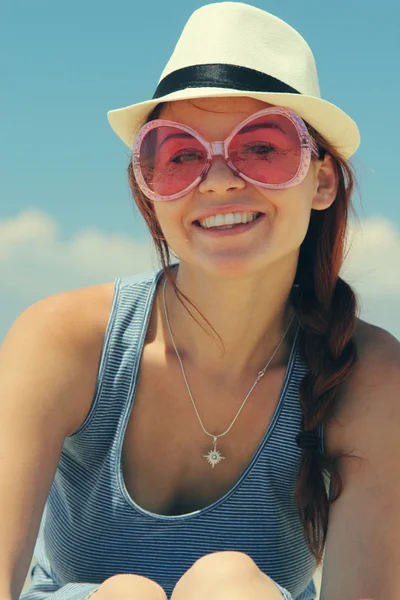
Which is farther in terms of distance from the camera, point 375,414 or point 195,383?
point 195,383

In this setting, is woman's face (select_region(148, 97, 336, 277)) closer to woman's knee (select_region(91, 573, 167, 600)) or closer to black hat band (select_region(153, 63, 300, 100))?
black hat band (select_region(153, 63, 300, 100))

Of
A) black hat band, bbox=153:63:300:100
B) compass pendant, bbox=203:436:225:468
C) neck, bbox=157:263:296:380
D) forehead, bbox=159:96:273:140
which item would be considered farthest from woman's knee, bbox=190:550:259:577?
black hat band, bbox=153:63:300:100

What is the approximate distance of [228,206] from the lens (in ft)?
9.55

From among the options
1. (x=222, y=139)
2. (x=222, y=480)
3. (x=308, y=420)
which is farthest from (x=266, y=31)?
(x=222, y=480)

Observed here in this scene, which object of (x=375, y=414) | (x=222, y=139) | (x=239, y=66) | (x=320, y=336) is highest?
(x=239, y=66)

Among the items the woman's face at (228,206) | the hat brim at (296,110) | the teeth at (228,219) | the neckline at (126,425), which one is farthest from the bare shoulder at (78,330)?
the hat brim at (296,110)

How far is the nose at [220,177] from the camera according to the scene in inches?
114

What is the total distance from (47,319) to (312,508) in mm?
1054

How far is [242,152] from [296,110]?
0.24 m

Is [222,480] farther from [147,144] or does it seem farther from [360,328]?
[147,144]

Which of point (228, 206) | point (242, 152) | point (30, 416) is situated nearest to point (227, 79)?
point (242, 152)

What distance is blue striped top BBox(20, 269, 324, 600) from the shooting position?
116 inches

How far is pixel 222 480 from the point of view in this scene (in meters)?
3.08

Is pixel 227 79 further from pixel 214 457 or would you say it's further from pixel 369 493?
pixel 369 493
